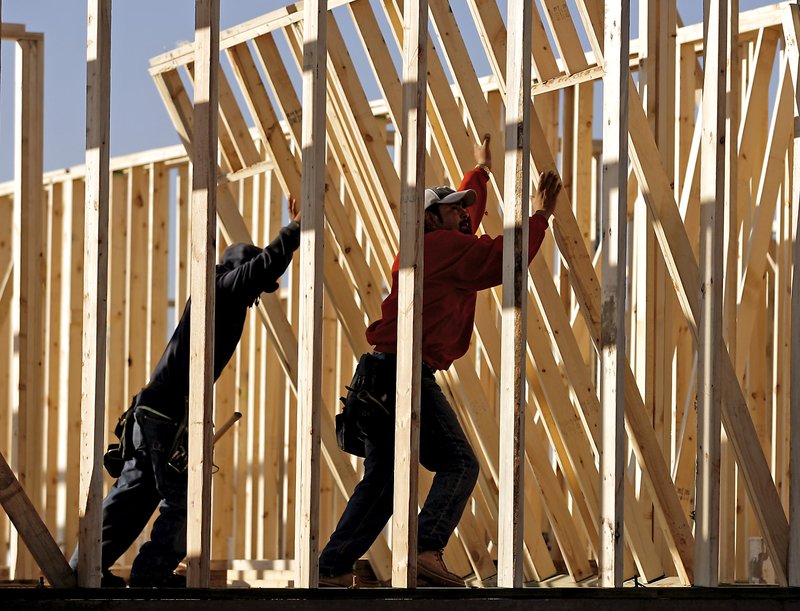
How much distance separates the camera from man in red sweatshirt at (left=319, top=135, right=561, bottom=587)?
599 centimetres

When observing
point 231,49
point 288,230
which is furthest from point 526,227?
point 231,49

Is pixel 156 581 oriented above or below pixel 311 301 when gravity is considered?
below

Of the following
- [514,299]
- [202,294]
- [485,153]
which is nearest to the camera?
[202,294]

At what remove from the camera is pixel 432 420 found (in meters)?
6.05

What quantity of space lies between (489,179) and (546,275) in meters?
0.52

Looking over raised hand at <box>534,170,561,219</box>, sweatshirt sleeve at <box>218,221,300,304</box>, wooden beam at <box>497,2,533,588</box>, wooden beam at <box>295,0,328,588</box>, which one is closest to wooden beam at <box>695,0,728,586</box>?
raised hand at <box>534,170,561,219</box>

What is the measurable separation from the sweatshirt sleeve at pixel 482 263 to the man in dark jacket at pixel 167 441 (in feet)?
2.32

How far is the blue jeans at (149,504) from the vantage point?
6145mm

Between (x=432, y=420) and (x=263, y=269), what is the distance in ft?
3.10

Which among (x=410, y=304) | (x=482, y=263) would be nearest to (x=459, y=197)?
(x=482, y=263)

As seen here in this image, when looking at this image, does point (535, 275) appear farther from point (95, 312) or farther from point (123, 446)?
point (95, 312)

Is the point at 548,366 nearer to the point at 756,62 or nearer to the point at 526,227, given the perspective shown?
the point at 526,227

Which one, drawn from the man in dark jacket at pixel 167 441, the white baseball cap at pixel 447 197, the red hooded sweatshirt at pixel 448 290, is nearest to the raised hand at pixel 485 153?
the white baseball cap at pixel 447 197

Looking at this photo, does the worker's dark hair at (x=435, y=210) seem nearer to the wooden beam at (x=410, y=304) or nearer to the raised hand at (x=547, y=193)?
the raised hand at (x=547, y=193)
